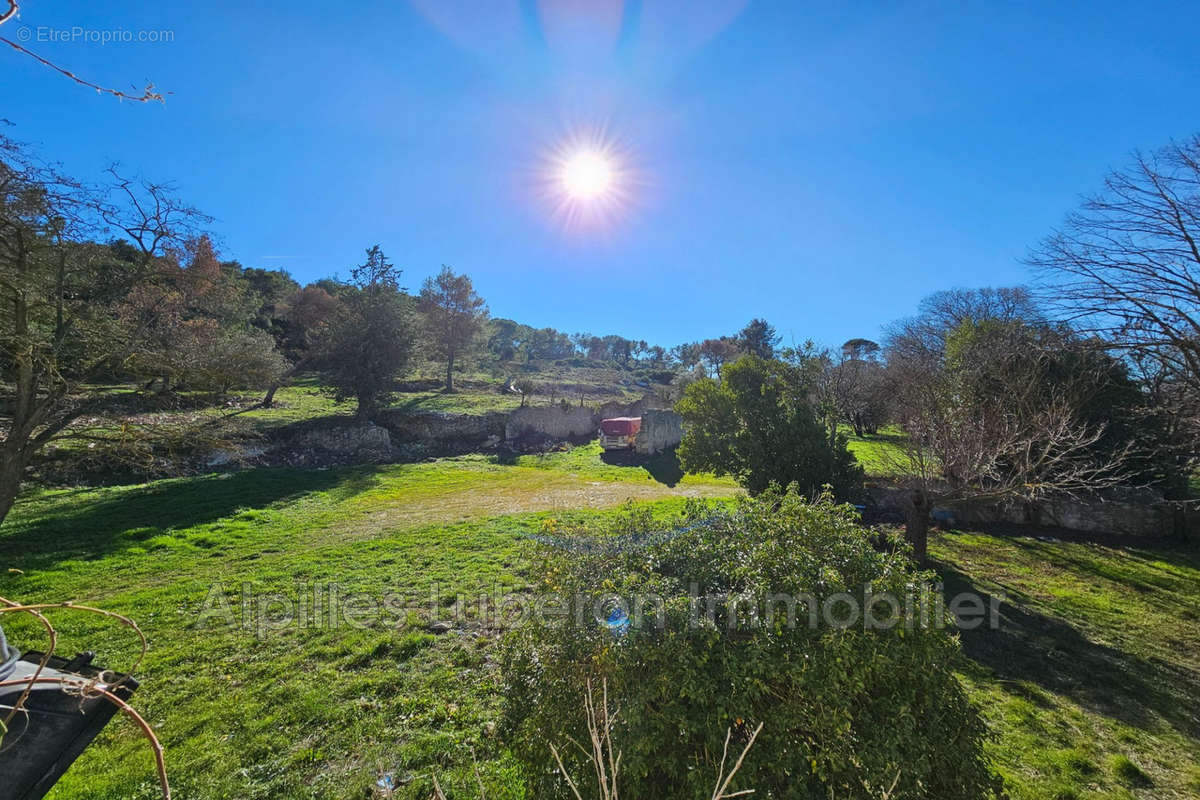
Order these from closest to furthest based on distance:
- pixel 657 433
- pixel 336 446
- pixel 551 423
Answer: pixel 336 446 → pixel 657 433 → pixel 551 423

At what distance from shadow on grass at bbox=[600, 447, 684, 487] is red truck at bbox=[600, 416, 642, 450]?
359 millimetres

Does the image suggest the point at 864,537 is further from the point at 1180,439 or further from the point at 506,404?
the point at 506,404

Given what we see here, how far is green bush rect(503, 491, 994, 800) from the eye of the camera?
243 centimetres

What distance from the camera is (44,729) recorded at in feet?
4.61

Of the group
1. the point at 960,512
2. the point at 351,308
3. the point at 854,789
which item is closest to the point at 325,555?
the point at 854,789

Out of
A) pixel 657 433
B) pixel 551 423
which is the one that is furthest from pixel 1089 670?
pixel 551 423

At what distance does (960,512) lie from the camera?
39.5 feet

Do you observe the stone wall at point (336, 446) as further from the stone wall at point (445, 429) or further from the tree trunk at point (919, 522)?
the tree trunk at point (919, 522)

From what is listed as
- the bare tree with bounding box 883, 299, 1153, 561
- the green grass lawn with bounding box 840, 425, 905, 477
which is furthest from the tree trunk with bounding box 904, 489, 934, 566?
the green grass lawn with bounding box 840, 425, 905, 477

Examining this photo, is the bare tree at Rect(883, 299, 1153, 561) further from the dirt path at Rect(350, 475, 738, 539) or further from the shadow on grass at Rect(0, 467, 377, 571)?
the shadow on grass at Rect(0, 467, 377, 571)

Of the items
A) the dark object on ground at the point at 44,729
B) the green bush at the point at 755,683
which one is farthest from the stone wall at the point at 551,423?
the dark object on ground at the point at 44,729

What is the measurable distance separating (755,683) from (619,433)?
19.8 metres

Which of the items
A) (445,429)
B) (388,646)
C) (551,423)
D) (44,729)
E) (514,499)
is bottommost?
(388,646)

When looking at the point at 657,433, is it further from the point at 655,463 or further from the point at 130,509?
the point at 130,509
